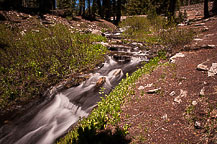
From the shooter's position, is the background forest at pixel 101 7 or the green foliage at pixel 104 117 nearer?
the green foliage at pixel 104 117

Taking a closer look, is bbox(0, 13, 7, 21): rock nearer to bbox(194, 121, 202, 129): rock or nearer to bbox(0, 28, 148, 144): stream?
bbox(0, 28, 148, 144): stream

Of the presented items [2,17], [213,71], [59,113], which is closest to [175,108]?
[213,71]

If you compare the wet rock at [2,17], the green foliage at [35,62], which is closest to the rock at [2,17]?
the wet rock at [2,17]

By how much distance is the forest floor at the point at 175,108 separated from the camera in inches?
108

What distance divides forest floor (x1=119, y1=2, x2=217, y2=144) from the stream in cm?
187

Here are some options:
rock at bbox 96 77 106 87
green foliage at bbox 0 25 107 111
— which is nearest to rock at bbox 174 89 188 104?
rock at bbox 96 77 106 87

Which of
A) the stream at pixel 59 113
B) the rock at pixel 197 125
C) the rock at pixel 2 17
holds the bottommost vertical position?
the stream at pixel 59 113

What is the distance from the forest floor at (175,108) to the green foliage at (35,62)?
4.49 metres

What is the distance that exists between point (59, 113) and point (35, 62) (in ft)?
11.4

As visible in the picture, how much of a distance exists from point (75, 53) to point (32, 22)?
9177 mm

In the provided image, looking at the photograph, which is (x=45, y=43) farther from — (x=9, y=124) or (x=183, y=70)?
(x=183, y=70)

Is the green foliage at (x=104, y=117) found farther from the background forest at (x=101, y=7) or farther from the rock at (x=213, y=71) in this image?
the background forest at (x=101, y=7)

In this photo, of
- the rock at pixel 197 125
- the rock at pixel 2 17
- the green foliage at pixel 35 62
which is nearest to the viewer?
the rock at pixel 197 125

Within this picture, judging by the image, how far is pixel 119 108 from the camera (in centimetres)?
423
